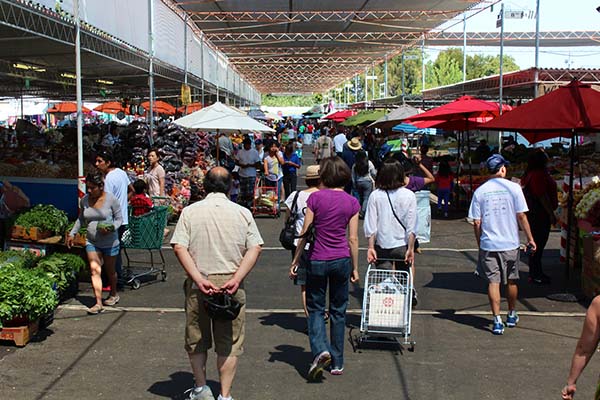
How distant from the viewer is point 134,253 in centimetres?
1194

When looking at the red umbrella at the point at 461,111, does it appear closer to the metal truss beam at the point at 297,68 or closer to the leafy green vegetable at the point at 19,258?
the leafy green vegetable at the point at 19,258

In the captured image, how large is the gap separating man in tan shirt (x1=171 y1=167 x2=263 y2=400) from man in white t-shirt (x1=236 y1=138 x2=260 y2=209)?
1162 cm

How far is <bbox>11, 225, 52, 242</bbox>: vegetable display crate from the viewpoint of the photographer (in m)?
9.37

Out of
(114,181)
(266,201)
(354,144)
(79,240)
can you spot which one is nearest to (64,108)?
(266,201)

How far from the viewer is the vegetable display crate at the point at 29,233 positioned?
30.7 ft

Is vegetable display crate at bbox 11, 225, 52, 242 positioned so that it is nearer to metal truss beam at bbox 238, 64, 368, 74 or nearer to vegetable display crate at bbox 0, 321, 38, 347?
vegetable display crate at bbox 0, 321, 38, 347

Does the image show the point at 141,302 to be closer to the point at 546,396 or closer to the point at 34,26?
the point at 34,26

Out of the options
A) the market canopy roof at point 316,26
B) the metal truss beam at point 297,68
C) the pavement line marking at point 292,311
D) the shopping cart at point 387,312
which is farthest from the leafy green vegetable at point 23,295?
the metal truss beam at point 297,68

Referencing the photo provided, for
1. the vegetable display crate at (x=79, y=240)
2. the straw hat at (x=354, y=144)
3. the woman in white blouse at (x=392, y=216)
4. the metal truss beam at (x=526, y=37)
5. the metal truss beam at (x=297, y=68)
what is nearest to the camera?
the woman in white blouse at (x=392, y=216)

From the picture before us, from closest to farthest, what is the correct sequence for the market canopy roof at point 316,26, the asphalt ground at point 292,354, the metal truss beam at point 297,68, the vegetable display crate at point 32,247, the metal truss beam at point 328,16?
the asphalt ground at point 292,354 → the vegetable display crate at point 32,247 → the market canopy roof at point 316,26 → the metal truss beam at point 328,16 → the metal truss beam at point 297,68

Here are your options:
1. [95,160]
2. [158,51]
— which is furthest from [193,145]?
[95,160]

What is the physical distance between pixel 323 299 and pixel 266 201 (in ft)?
35.8

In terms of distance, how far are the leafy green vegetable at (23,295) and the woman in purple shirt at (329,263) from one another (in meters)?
2.83

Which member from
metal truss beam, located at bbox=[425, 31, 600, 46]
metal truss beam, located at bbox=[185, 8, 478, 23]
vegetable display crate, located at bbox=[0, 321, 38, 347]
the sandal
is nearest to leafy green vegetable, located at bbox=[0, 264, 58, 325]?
vegetable display crate, located at bbox=[0, 321, 38, 347]
